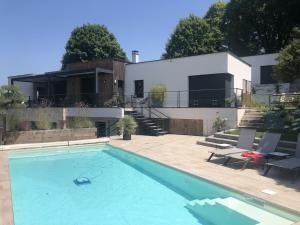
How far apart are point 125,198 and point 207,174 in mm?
2497

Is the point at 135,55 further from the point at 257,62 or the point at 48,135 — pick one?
the point at 48,135

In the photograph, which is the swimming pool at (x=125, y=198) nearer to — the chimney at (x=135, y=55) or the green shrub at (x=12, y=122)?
the green shrub at (x=12, y=122)

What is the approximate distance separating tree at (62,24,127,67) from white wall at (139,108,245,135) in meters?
22.2

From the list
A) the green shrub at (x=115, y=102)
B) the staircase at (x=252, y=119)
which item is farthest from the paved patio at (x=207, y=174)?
Result: the green shrub at (x=115, y=102)

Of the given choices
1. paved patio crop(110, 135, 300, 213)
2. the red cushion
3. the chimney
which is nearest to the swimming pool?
paved patio crop(110, 135, 300, 213)

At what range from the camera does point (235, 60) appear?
66.3ft

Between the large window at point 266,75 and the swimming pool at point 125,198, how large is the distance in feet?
57.3

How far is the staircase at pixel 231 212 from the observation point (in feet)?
19.8

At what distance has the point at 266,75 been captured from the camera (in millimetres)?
25812

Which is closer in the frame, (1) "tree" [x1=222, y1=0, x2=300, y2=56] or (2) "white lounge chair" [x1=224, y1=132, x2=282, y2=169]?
(2) "white lounge chair" [x1=224, y1=132, x2=282, y2=169]

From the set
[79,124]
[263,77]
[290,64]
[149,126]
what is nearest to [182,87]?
[149,126]

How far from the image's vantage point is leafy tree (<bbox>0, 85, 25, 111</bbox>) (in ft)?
48.6

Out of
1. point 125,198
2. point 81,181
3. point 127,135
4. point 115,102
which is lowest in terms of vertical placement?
point 125,198

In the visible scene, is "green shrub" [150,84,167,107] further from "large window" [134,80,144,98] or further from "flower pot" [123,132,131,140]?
"flower pot" [123,132,131,140]
